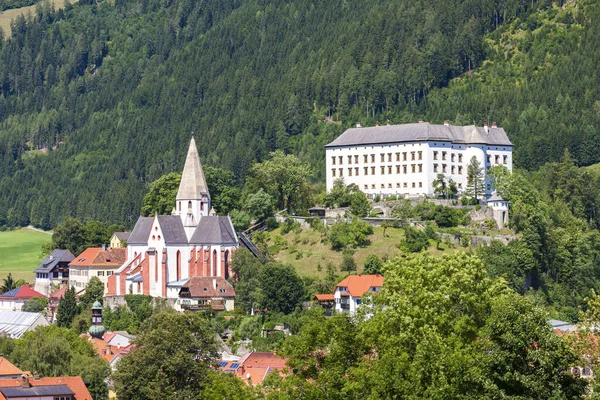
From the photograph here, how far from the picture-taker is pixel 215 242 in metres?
124

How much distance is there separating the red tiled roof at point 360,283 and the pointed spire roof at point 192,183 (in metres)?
20.6

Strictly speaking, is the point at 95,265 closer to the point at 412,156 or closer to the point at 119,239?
the point at 119,239

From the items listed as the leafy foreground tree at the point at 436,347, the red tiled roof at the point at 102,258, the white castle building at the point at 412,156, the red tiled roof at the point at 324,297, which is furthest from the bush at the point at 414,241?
the leafy foreground tree at the point at 436,347

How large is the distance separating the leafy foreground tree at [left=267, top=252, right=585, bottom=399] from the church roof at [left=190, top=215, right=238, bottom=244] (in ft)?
183

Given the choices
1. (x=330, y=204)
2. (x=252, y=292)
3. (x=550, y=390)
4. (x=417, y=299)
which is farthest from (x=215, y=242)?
(x=550, y=390)

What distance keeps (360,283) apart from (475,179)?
2664 cm

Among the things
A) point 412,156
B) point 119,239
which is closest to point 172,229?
point 119,239

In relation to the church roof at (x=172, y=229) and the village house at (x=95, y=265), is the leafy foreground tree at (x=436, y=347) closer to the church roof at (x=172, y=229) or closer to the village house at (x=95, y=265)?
the church roof at (x=172, y=229)

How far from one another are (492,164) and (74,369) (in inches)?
2475

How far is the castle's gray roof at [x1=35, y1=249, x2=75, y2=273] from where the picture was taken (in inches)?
5562

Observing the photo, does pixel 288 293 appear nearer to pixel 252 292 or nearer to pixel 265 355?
pixel 252 292

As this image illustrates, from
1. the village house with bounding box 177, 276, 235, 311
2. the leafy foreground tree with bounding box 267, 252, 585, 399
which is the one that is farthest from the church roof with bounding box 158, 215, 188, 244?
the leafy foreground tree with bounding box 267, 252, 585, 399

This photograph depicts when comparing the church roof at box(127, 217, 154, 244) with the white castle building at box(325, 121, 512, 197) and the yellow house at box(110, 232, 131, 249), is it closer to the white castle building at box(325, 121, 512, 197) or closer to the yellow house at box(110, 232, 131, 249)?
the yellow house at box(110, 232, 131, 249)

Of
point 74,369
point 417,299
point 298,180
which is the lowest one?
point 74,369
